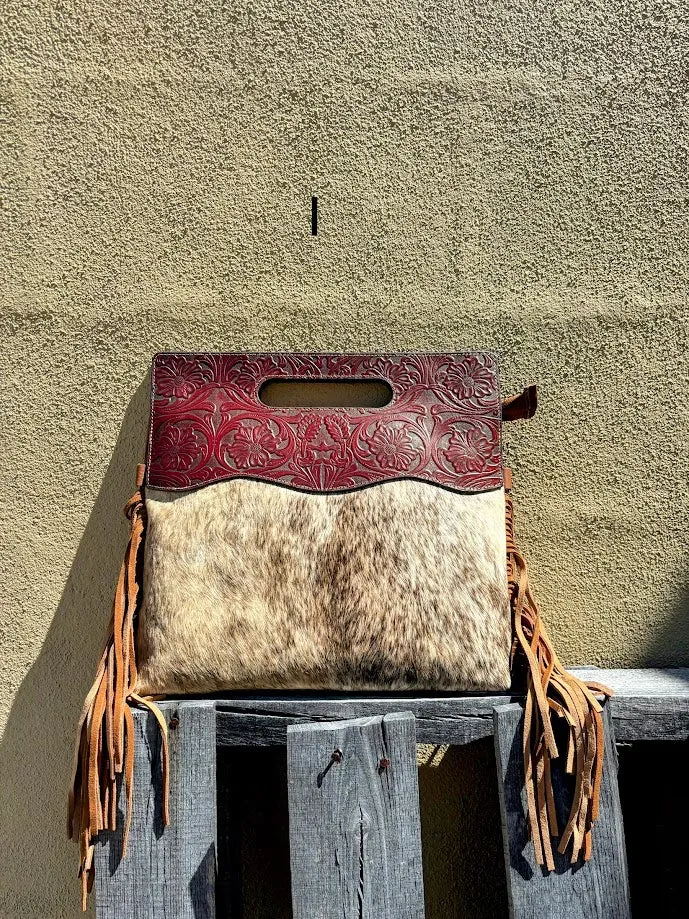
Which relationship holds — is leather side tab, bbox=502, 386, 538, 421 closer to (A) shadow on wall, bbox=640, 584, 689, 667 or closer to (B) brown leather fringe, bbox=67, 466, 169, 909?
(A) shadow on wall, bbox=640, 584, 689, 667

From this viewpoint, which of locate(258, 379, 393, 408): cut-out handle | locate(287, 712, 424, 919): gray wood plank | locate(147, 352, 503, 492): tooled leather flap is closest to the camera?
locate(287, 712, 424, 919): gray wood plank

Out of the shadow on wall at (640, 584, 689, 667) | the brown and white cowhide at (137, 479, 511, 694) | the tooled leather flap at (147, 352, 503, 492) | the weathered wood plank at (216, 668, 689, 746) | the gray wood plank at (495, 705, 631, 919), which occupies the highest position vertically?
the tooled leather flap at (147, 352, 503, 492)

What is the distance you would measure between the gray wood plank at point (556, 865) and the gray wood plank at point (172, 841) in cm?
32

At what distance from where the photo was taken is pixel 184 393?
38.4 inches

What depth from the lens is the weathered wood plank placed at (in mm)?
867

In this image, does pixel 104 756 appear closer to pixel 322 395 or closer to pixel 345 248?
pixel 322 395

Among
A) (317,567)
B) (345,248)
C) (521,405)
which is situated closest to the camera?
(317,567)

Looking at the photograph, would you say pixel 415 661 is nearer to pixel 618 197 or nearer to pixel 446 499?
pixel 446 499

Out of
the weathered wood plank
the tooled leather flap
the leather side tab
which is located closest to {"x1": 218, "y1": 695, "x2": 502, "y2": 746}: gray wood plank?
the weathered wood plank

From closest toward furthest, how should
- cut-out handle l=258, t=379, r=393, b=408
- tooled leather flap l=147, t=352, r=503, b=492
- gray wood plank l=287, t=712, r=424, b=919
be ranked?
1. gray wood plank l=287, t=712, r=424, b=919
2. tooled leather flap l=147, t=352, r=503, b=492
3. cut-out handle l=258, t=379, r=393, b=408

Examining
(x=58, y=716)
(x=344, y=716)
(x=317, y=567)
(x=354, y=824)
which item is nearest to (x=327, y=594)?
(x=317, y=567)

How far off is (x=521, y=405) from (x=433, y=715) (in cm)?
42

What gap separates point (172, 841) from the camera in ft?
2.68

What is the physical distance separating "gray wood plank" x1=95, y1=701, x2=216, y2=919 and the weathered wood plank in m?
0.05
